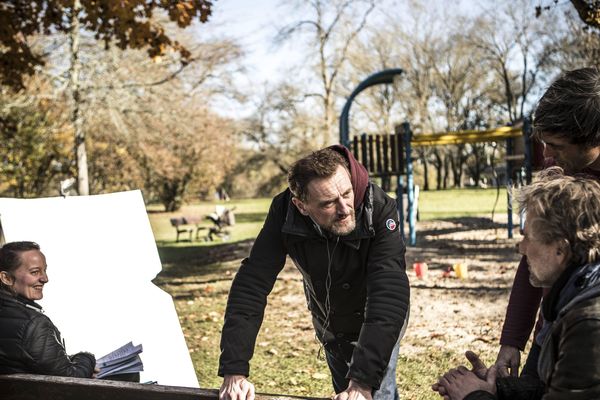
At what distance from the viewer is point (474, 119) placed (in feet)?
126

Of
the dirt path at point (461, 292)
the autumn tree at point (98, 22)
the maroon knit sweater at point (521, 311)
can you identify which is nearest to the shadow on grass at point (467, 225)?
the dirt path at point (461, 292)

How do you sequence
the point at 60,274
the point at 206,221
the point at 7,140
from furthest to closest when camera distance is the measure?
the point at 206,221 → the point at 7,140 → the point at 60,274

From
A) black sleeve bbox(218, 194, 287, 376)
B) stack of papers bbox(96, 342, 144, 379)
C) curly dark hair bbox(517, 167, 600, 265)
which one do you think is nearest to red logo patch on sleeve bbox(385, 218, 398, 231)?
black sleeve bbox(218, 194, 287, 376)

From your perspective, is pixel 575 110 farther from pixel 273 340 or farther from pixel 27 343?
pixel 273 340

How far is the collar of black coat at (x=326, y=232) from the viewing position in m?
2.41

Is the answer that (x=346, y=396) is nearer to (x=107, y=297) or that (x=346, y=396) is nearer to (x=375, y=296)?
(x=375, y=296)

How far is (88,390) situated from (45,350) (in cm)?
70

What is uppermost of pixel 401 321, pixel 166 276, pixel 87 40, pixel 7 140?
pixel 87 40

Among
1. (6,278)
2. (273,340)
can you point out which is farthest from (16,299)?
(273,340)

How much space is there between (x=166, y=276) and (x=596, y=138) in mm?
9014

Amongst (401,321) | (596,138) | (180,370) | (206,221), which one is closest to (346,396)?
(401,321)

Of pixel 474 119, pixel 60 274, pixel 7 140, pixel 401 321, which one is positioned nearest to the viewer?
pixel 401 321

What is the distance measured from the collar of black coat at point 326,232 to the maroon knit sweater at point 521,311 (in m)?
0.56

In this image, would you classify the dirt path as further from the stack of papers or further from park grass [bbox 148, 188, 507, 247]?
park grass [bbox 148, 188, 507, 247]
